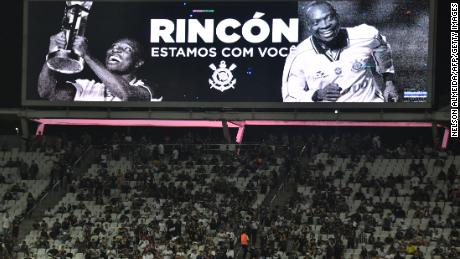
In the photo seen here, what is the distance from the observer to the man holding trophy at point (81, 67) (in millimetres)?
45562

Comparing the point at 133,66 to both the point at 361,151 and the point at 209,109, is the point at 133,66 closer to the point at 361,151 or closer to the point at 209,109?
the point at 209,109

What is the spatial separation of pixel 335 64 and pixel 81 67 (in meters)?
9.81

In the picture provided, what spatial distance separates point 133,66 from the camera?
45.7 meters

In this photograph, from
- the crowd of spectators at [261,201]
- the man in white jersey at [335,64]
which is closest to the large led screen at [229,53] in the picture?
the man in white jersey at [335,64]

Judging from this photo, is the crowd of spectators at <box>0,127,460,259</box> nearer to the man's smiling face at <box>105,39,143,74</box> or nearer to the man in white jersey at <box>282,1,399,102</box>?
the man in white jersey at <box>282,1,399,102</box>

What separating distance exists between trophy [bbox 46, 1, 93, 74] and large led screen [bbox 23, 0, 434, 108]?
0.13 ft

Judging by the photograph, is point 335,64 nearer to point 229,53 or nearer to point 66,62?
point 229,53

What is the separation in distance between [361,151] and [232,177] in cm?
490

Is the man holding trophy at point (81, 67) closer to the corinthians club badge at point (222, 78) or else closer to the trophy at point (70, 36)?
the trophy at point (70, 36)

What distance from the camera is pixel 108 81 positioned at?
45.7m

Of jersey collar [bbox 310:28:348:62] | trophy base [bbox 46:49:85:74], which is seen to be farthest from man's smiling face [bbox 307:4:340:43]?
trophy base [bbox 46:49:85:74]

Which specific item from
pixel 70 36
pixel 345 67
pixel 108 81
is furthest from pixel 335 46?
pixel 70 36

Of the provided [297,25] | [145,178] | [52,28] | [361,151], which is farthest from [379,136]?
[52,28]

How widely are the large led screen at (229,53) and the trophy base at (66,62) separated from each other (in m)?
0.04
